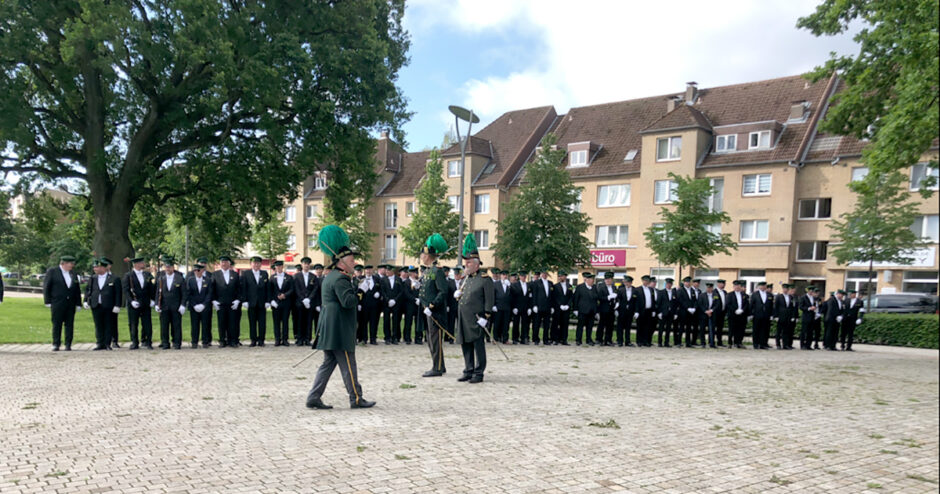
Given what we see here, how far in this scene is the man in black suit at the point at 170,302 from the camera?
1422 cm

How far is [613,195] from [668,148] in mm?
5025

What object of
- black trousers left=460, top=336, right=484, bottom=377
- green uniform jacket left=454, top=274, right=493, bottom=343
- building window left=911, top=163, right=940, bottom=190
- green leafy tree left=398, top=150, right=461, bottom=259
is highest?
green leafy tree left=398, top=150, right=461, bottom=259

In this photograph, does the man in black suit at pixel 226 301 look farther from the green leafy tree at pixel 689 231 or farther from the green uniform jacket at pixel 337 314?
the green leafy tree at pixel 689 231

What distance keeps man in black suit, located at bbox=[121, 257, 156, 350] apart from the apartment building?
2119 cm

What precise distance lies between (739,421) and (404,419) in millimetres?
4156

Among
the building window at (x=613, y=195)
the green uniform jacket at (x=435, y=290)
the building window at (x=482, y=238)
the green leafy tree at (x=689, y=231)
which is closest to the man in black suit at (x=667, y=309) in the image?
the green leafy tree at (x=689, y=231)

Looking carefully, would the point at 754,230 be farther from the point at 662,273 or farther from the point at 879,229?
the point at 879,229

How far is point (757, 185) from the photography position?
3866 cm

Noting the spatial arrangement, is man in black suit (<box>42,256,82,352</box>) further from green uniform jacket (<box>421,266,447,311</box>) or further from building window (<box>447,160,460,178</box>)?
building window (<box>447,160,460,178</box>)

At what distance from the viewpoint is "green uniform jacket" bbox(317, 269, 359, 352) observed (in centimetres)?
809

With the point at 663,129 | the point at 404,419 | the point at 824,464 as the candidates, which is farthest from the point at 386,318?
the point at 663,129

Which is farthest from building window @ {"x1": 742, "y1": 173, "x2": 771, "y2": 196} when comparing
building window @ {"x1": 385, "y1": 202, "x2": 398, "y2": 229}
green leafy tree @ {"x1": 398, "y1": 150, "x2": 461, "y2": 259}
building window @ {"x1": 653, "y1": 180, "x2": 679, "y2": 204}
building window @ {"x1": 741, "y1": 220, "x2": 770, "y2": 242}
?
building window @ {"x1": 385, "y1": 202, "x2": 398, "y2": 229}

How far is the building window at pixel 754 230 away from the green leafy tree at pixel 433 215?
20007 millimetres

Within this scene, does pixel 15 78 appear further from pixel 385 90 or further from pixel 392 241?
pixel 392 241
